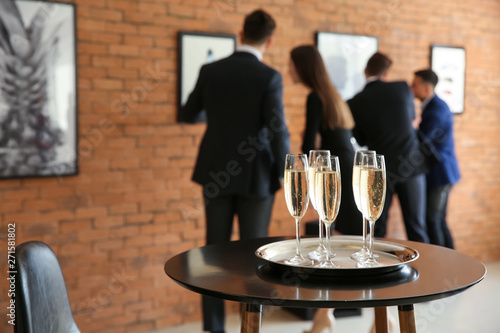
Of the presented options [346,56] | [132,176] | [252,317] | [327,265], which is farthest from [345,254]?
[346,56]

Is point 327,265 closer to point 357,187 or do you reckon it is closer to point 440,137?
point 357,187

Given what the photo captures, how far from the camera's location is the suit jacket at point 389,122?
374 centimetres

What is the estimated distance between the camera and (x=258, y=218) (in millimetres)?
3158

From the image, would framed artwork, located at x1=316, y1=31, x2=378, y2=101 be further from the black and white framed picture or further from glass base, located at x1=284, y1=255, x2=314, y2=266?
glass base, located at x1=284, y1=255, x2=314, y2=266

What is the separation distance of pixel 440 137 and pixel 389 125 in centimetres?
74

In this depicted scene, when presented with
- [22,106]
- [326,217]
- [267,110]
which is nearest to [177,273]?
[326,217]

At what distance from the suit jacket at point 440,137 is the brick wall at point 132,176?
2.92ft

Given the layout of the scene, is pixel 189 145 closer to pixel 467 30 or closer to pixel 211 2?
pixel 211 2

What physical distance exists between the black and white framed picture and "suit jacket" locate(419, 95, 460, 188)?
2400mm

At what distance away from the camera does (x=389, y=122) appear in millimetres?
3740

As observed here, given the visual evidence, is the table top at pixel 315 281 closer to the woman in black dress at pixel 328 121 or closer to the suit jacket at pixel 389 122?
the woman in black dress at pixel 328 121

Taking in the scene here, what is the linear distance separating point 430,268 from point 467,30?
13.5ft

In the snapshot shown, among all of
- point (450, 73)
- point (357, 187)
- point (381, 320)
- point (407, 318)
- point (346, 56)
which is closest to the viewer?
point (357, 187)

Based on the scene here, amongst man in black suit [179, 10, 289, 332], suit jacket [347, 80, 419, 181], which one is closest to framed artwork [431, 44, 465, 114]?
suit jacket [347, 80, 419, 181]
